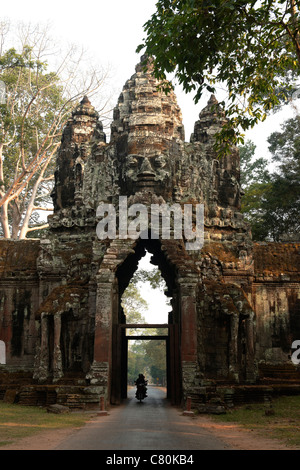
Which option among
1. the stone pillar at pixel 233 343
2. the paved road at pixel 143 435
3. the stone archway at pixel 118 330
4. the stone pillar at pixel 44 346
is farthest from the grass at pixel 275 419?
the stone pillar at pixel 44 346

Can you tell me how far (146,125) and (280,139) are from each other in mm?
11898

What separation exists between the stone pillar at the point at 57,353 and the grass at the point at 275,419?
5.22m

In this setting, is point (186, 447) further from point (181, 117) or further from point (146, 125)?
point (181, 117)

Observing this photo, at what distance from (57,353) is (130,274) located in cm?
548

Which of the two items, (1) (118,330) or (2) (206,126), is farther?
(2) (206,126)

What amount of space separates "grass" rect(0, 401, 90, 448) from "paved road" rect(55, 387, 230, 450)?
1.68ft

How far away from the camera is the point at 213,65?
11.3 m

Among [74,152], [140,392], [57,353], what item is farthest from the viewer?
[74,152]

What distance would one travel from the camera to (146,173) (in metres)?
17.3

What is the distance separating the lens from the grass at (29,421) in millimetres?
9298

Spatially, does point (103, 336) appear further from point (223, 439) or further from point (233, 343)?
point (223, 439)

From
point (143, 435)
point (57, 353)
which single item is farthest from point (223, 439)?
point (57, 353)

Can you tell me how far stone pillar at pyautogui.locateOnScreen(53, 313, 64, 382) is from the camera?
→ 50.0 feet

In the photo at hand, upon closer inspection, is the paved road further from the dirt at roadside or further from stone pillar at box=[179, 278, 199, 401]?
stone pillar at box=[179, 278, 199, 401]
